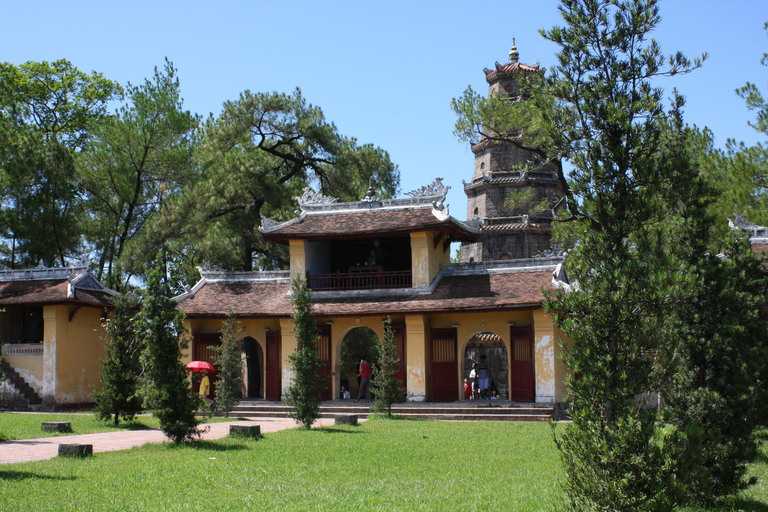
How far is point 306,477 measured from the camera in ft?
32.7

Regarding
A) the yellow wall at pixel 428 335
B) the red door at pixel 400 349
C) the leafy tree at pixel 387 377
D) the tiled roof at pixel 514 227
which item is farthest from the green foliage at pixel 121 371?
the tiled roof at pixel 514 227

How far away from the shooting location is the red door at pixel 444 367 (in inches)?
879

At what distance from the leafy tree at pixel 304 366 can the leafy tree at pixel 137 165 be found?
1301 cm

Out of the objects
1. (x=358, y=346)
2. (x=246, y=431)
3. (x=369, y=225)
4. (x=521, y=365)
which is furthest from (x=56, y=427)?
(x=358, y=346)

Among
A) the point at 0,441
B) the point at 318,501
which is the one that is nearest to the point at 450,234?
the point at 0,441

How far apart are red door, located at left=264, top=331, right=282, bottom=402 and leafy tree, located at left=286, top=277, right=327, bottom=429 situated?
644 centimetres

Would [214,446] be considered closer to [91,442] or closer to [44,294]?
[91,442]

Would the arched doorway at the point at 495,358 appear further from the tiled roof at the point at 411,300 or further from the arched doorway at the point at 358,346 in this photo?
the tiled roof at the point at 411,300

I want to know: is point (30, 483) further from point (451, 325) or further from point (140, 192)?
point (140, 192)

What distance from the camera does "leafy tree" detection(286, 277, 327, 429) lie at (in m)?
16.5

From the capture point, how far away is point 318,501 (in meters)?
8.45

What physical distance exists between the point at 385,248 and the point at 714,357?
1692 centimetres

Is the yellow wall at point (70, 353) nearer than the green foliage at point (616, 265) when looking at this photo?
No

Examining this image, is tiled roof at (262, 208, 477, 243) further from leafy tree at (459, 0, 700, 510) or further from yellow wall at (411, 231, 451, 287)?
leafy tree at (459, 0, 700, 510)
